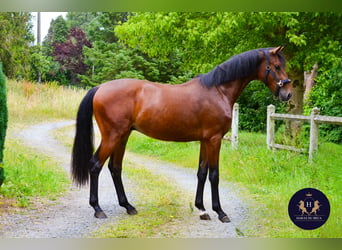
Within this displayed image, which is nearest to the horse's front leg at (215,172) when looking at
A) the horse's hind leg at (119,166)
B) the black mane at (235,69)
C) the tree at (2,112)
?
the black mane at (235,69)

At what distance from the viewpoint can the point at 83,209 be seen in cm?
427

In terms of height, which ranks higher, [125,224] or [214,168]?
[214,168]

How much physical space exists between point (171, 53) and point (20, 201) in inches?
82.9

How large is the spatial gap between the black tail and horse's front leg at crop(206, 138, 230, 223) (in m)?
1.16

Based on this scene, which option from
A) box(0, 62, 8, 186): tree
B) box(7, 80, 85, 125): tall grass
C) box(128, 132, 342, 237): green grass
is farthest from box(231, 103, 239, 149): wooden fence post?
box(0, 62, 8, 186): tree

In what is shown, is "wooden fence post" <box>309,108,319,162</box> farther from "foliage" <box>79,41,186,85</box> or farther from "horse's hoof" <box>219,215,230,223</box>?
"foliage" <box>79,41,186,85</box>

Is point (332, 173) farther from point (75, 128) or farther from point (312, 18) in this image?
point (75, 128)

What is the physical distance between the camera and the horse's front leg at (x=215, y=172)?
4172 millimetres

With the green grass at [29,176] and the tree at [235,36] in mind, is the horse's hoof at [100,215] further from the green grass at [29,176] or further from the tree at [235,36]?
the tree at [235,36]

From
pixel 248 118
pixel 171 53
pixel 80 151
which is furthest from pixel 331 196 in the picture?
pixel 80 151

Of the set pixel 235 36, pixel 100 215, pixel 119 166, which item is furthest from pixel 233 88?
pixel 100 215

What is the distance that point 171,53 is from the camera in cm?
453

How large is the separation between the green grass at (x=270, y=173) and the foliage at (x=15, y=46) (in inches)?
52.2

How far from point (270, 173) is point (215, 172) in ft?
2.21
